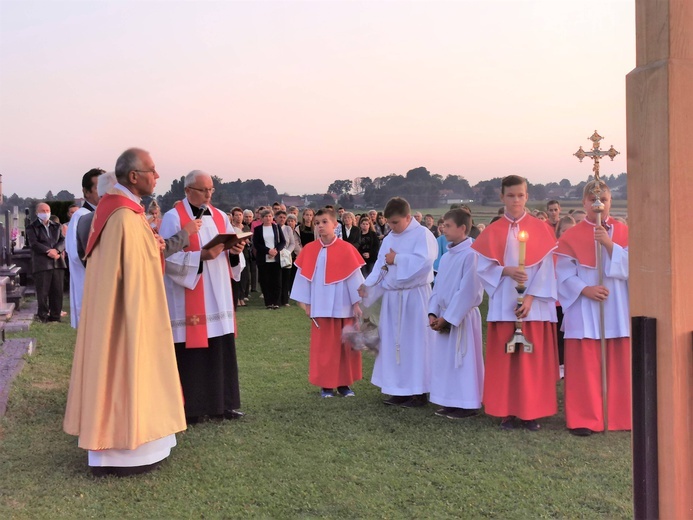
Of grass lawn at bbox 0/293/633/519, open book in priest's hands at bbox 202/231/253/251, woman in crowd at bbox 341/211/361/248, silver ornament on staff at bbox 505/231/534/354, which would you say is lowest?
grass lawn at bbox 0/293/633/519

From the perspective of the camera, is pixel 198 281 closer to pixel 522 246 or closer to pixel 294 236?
pixel 522 246

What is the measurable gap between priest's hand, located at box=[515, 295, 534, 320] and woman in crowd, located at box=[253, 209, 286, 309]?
32.7 feet

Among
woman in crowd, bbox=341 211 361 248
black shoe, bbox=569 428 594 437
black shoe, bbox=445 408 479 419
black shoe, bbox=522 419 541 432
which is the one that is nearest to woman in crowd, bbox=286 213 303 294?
woman in crowd, bbox=341 211 361 248

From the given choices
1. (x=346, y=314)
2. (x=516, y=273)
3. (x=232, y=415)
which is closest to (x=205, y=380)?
(x=232, y=415)

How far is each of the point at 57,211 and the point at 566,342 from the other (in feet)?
61.5

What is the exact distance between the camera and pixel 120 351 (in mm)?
5293

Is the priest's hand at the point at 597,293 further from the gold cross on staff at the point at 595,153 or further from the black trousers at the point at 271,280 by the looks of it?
the black trousers at the point at 271,280

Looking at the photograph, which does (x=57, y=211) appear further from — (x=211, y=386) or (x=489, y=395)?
(x=489, y=395)

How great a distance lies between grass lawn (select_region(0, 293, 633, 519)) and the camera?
15.6 ft

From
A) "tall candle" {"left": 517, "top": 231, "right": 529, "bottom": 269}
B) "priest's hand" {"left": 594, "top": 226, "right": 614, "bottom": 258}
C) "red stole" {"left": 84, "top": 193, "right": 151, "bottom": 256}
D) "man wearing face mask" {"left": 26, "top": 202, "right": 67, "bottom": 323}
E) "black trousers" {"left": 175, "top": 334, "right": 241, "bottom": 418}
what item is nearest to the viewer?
"red stole" {"left": 84, "top": 193, "right": 151, "bottom": 256}

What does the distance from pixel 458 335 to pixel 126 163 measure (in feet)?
11.2

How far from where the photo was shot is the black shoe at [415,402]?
7.54 meters

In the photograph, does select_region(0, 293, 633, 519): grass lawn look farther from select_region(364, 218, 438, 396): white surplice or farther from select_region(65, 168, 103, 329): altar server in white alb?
select_region(65, 168, 103, 329): altar server in white alb

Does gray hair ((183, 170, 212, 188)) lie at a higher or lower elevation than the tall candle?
higher
